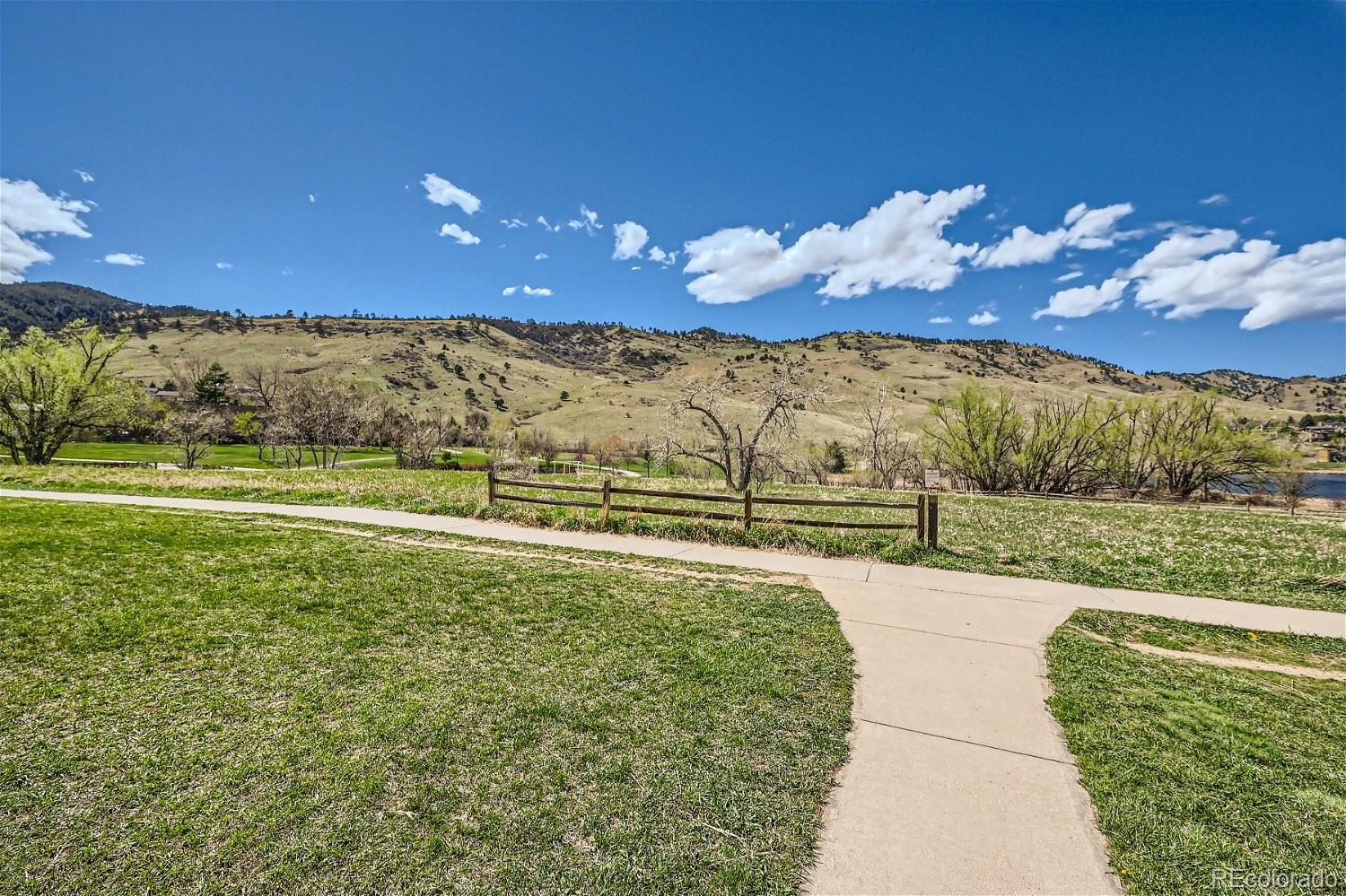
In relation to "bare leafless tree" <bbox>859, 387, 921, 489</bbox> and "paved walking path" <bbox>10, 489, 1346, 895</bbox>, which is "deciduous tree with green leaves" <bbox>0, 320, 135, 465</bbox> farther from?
"bare leafless tree" <bbox>859, 387, 921, 489</bbox>

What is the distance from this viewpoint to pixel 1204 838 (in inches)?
127

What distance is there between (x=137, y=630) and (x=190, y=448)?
47654 mm

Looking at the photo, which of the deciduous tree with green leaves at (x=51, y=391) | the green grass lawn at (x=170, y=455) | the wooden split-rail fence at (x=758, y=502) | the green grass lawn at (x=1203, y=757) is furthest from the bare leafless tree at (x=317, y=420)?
the green grass lawn at (x=1203, y=757)

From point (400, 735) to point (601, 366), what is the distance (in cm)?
15212

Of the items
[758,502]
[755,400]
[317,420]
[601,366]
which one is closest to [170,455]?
[317,420]

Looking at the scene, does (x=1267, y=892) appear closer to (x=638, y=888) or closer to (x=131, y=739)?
(x=638, y=888)

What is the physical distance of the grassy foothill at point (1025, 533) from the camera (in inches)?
390

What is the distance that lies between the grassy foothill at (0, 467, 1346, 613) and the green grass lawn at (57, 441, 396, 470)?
3035 centimetres

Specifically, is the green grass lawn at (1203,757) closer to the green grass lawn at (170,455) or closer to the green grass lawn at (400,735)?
the green grass lawn at (400,735)

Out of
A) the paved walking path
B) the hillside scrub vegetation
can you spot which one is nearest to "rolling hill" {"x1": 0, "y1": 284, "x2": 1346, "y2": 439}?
the hillside scrub vegetation

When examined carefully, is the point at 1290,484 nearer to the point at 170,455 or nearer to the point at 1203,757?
the point at 1203,757

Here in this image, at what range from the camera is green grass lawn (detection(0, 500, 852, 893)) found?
2922 millimetres

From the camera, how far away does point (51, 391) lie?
29.7 metres

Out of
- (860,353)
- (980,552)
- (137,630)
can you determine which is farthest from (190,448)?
(860,353)
